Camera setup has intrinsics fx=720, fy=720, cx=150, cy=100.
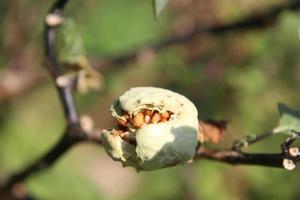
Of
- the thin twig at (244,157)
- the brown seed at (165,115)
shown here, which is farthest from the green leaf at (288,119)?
the brown seed at (165,115)

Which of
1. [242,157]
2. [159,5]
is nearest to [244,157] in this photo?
[242,157]

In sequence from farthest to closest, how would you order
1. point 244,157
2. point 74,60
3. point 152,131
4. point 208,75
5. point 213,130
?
point 208,75 < point 74,60 < point 213,130 < point 244,157 < point 152,131

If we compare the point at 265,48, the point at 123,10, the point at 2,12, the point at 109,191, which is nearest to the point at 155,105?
the point at 265,48

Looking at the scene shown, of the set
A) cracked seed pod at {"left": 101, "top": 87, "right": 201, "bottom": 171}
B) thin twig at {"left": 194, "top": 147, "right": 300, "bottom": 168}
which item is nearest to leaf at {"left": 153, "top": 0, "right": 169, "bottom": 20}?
cracked seed pod at {"left": 101, "top": 87, "right": 201, "bottom": 171}

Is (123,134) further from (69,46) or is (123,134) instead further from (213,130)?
(69,46)

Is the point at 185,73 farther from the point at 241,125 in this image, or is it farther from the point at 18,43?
the point at 18,43

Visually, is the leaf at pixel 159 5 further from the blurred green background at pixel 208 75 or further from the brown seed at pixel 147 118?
the blurred green background at pixel 208 75
